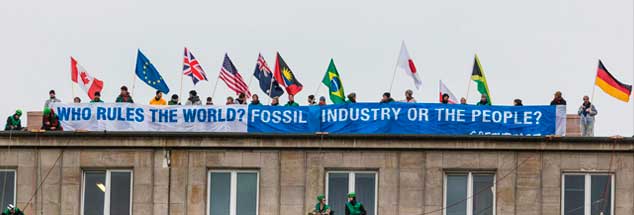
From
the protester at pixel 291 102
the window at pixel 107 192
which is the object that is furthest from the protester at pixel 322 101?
the window at pixel 107 192

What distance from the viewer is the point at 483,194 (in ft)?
246

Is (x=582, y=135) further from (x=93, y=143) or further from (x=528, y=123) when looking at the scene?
(x=93, y=143)

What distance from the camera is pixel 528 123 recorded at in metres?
75.6

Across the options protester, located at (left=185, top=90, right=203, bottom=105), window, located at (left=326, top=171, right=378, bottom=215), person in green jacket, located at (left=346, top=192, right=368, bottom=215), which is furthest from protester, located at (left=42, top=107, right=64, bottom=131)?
person in green jacket, located at (left=346, top=192, right=368, bottom=215)

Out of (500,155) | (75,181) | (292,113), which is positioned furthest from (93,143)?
(500,155)

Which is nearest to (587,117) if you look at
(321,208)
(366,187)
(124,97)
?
(366,187)

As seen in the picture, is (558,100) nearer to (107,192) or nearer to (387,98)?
(387,98)

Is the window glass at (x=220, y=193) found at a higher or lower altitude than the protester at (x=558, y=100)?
lower

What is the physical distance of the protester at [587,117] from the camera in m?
75.2

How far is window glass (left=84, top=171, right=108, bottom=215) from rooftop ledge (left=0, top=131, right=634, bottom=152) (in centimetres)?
106

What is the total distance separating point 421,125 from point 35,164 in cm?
1342

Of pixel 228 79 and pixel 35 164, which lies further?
pixel 228 79

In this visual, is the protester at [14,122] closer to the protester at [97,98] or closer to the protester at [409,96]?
the protester at [97,98]

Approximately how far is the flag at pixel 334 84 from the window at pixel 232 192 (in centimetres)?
547
